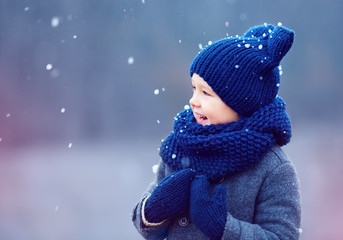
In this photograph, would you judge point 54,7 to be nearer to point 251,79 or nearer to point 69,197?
point 69,197

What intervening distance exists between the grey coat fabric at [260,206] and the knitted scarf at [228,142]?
0.16 feet

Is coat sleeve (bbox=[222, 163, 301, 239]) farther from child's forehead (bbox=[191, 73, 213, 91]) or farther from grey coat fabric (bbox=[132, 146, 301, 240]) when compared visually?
child's forehead (bbox=[191, 73, 213, 91])

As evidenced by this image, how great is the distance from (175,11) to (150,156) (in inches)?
89.3

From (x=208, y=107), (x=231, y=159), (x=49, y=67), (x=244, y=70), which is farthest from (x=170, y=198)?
(x=49, y=67)

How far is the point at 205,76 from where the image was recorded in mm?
2027

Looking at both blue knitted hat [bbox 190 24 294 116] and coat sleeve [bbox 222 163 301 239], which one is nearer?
coat sleeve [bbox 222 163 301 239]

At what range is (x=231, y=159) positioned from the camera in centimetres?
195

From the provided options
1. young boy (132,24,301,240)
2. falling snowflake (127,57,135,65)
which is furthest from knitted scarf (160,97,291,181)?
falling snowflake (127,57,135,65)

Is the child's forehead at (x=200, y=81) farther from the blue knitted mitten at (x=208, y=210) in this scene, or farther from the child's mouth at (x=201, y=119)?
the blue knitted mitten at (x=208, y=210)

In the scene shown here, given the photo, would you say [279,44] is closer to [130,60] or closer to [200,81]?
[200,81]

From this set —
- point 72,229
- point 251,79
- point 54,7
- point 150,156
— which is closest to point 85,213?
point 72,229

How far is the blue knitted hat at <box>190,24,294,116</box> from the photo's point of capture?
6.57 ft

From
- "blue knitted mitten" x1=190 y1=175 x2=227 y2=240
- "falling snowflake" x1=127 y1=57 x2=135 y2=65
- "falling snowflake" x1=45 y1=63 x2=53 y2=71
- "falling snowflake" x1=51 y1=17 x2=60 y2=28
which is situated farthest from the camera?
"falling snowflake" x1=127 y1=57 x2=135 y2=65

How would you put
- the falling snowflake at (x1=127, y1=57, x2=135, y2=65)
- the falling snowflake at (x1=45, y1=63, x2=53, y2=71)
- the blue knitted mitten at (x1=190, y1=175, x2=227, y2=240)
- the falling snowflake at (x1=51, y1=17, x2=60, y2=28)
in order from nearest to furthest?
1. the blue knitted mitten at (x1=190, y1=175, x2=227, y2=240)
2. the falling snowflake at (x1=51, y1=17, x2=60, y2=28)
3. the falling snowflake at (x1=45, y1=63, x2=53, y2=71)
4. the falling snowflake at (x1=127, y1=57, x2=135, y2=65)
